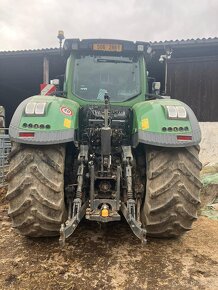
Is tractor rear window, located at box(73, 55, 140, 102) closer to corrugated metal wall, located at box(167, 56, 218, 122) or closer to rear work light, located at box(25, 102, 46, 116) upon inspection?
rear work light, located at box(25, 102, 46, 116)

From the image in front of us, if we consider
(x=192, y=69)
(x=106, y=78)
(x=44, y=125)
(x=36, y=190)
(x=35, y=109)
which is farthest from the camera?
(x=192, y=69)

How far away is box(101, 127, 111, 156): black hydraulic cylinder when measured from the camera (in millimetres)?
3426

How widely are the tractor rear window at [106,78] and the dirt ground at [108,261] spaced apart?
72.0 inches

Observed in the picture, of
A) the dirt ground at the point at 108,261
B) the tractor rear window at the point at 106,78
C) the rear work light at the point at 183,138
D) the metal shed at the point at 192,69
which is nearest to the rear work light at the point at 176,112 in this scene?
the rear work light at the point at 183,138

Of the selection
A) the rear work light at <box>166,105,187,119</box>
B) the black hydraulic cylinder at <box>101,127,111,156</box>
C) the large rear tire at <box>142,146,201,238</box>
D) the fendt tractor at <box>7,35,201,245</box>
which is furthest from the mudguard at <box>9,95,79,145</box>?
the rear work light at <box>166,105,187,119</box>

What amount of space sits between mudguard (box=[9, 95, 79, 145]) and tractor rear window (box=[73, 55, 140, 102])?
106 centimetres

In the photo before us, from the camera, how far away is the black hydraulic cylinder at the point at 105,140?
11.2 ft

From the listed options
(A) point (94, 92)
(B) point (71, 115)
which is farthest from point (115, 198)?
(A) point (94, 92)

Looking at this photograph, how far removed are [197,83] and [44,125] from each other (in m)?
8.88

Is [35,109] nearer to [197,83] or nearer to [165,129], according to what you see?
[165,129]

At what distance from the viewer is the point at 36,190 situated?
3.06m

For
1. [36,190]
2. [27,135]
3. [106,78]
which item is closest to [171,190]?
[36,190]

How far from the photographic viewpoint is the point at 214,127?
10.8 meters

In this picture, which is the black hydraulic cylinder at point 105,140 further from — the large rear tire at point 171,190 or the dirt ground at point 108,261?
the dirt ground at point 108,261
